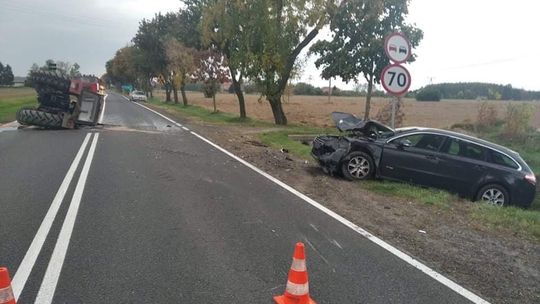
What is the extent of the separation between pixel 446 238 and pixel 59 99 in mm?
15297

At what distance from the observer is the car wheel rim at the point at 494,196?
31.8 feet

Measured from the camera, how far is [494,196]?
9.73m

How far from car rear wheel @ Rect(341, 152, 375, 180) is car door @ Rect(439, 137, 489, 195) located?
1478 mm

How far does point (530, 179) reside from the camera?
9.58m

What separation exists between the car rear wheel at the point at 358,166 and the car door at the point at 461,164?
1.48 meters

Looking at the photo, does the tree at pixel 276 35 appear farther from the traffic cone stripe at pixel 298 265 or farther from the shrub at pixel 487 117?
the traffic cone stripe at pixel 298 265

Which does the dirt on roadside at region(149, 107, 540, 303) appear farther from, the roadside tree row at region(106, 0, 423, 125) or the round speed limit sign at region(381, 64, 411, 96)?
the roadside tree row at region(106, 0, 423, 125)

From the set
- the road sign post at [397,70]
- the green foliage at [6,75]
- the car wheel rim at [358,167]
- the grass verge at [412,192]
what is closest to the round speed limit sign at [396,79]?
the road sign post at [397,70]

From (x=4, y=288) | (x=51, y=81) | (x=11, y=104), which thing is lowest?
(x=11, y=104)

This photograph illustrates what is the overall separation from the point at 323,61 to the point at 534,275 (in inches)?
664

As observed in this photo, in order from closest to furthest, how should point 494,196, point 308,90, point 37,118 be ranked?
point 494,196 < point 37,118 < point 308,90

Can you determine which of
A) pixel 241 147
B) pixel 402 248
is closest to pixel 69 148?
pixel 241 147


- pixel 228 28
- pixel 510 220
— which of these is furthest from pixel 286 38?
pixel 510 220

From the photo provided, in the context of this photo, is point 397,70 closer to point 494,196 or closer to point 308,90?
point 494,196
